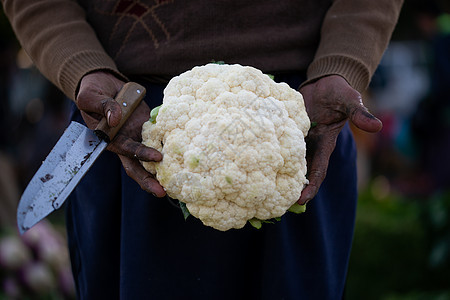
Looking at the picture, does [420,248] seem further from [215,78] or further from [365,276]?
[215,78]

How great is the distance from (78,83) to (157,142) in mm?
318

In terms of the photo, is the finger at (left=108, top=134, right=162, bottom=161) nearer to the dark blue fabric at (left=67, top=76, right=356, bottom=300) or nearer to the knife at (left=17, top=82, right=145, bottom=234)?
the knife at (left=17, top=82, right=145, bottom=234)

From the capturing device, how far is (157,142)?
1.20 m

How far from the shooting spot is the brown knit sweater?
134 cm

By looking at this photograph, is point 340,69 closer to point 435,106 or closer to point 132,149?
point 132,149

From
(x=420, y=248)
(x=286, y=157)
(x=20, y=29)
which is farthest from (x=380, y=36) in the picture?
(x=420, y=248)

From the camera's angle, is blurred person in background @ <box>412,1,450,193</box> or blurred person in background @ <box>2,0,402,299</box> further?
blurred person in background @ <box>412,1,450,193</box>

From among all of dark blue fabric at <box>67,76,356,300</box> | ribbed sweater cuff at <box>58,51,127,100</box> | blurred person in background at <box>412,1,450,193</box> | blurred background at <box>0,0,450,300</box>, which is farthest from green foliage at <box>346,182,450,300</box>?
ribbed sweater cuff at <box>58,51,127,100</box>

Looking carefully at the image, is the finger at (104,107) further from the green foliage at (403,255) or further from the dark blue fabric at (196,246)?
the green foliage at (403,255)

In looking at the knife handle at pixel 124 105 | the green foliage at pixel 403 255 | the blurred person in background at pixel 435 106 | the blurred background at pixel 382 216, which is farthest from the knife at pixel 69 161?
the blurred person in background at pixel 435 106

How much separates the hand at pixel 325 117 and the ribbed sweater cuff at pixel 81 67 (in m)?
0.54

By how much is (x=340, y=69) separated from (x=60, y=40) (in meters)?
0.82

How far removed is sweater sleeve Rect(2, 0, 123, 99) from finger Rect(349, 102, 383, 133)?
25.5 inches

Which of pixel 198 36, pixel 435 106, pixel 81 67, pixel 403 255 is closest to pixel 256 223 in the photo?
pixel 198 36
